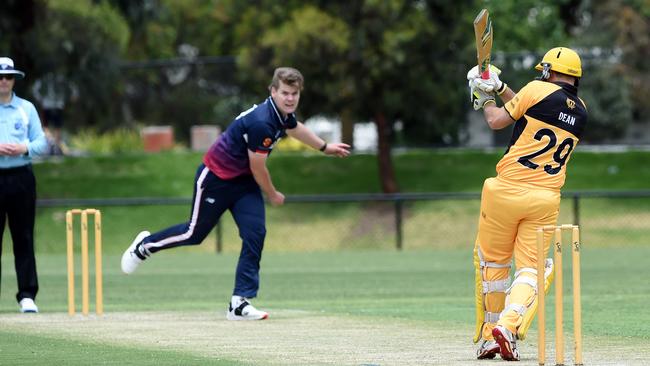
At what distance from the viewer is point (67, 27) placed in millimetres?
31109

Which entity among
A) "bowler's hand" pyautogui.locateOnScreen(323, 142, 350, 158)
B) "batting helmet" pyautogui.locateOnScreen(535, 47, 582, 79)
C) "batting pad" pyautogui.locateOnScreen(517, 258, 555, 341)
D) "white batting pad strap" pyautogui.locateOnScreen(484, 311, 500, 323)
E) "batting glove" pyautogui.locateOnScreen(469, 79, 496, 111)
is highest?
"batting helmet" pyautogui.locateOnScreen(535, 47, 582, 79)

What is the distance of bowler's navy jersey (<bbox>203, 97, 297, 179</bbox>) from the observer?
35.2 feet

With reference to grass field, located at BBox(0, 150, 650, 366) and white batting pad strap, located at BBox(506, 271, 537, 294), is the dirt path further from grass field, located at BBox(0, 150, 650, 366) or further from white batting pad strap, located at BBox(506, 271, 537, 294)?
white batting pad strap, located at BBox(506, 271, 537, 294)

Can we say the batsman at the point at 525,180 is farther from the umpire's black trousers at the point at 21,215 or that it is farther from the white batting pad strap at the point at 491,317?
the umpire's black trousers at the point at 21,215

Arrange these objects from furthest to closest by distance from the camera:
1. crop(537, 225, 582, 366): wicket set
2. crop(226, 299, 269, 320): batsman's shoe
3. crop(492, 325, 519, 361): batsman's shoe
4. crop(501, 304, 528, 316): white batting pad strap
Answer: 1. crop(226, 299, 269, 320): batsman's shoe
2. crop(501, 304, 528, 316): white batting pad strap
3. crop(492, 325, 519, 361): batsman's shoe
4. crop(537, 225, 582, 366): wicket set

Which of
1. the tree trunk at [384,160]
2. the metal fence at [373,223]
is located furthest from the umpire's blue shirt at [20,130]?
the tree trunk at [384,160]

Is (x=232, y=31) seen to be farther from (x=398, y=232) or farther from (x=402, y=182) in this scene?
(x=398, y=232)

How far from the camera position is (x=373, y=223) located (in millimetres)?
28250

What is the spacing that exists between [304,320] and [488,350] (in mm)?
2998

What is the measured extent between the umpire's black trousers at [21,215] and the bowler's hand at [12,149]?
0.34 m

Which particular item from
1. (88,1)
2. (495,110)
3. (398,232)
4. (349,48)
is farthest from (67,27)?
(495,110)

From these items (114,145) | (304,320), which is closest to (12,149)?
(304,320)

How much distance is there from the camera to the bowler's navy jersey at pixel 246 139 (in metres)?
10.7

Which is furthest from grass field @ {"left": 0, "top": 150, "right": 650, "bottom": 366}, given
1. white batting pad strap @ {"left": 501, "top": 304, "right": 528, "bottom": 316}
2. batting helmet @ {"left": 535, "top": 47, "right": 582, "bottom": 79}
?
batting helmet @ {"left": 535, "top": 47, "right": 582, "bottom": 79}
